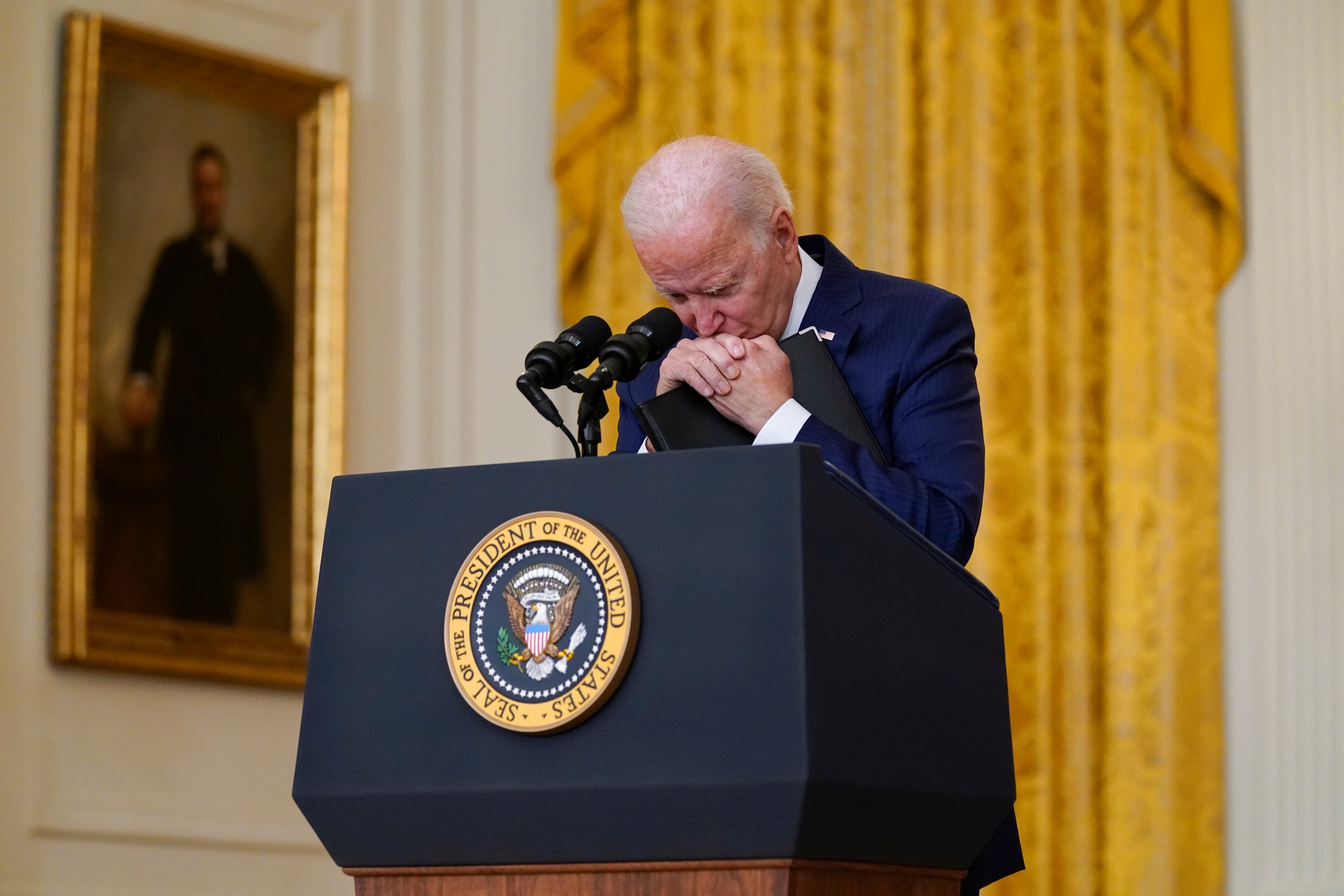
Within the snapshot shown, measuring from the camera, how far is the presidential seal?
1.69 m

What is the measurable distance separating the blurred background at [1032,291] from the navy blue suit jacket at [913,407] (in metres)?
2.52

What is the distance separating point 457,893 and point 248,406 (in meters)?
3.22

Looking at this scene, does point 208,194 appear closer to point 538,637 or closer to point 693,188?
point 693,188

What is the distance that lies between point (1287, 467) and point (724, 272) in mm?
3025

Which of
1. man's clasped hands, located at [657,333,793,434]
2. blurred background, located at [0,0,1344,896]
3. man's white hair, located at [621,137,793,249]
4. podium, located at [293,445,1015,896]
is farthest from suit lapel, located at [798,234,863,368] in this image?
blurred background, located at [0,0,1344,896]

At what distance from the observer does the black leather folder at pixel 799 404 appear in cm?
219

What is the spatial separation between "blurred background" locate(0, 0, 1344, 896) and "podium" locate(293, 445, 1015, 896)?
2.82 meters

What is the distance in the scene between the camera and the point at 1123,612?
16.5 feet

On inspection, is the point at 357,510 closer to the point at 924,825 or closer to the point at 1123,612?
the point at 924,825

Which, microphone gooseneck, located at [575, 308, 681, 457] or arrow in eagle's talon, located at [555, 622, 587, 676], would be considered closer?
arrow in eagle's talon, located at [555, 622, 587, 676]

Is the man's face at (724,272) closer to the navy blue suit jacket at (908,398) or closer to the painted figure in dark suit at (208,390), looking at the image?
the navy blue suit jacket at (908,398)

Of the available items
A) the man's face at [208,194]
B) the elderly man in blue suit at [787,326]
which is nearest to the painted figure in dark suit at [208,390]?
the man's face at [208,194]

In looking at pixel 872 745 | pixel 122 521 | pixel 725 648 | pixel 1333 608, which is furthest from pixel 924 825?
pixel 1333 608

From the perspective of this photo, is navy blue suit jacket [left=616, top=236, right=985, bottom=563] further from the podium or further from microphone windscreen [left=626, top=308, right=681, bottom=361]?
the podium
